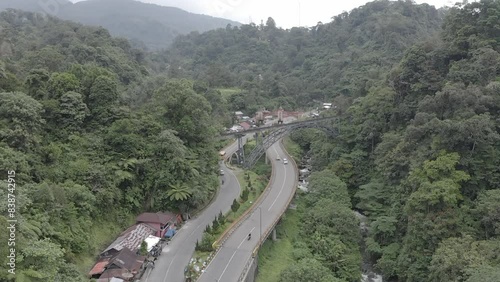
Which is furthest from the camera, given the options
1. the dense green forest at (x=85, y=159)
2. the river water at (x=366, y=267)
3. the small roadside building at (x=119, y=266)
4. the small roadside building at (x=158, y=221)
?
the river water at (x=366, y=267)

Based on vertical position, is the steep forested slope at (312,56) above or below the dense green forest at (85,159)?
above

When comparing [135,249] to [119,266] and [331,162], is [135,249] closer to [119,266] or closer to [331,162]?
[119,266]

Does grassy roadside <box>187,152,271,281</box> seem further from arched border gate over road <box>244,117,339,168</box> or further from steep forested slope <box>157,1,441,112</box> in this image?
steep forested slope <box>157,1,441,112</box>

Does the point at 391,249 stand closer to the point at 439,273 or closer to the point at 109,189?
the point at 439,273

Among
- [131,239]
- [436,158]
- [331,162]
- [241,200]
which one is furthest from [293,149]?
[131,239]

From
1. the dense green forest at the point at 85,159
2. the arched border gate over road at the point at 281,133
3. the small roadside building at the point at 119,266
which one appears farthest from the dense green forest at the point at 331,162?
the arched border gate over road at the point at 281,133

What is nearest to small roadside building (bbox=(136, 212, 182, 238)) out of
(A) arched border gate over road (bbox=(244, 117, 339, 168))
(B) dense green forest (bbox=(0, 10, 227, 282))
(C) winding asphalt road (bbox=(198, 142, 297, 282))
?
(B) dense green forest (bbox=(0, 10, 227, 282))

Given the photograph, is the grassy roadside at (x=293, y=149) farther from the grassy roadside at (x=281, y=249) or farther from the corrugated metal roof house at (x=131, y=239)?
the corrugated metal roof house at (x=131, y=239)
